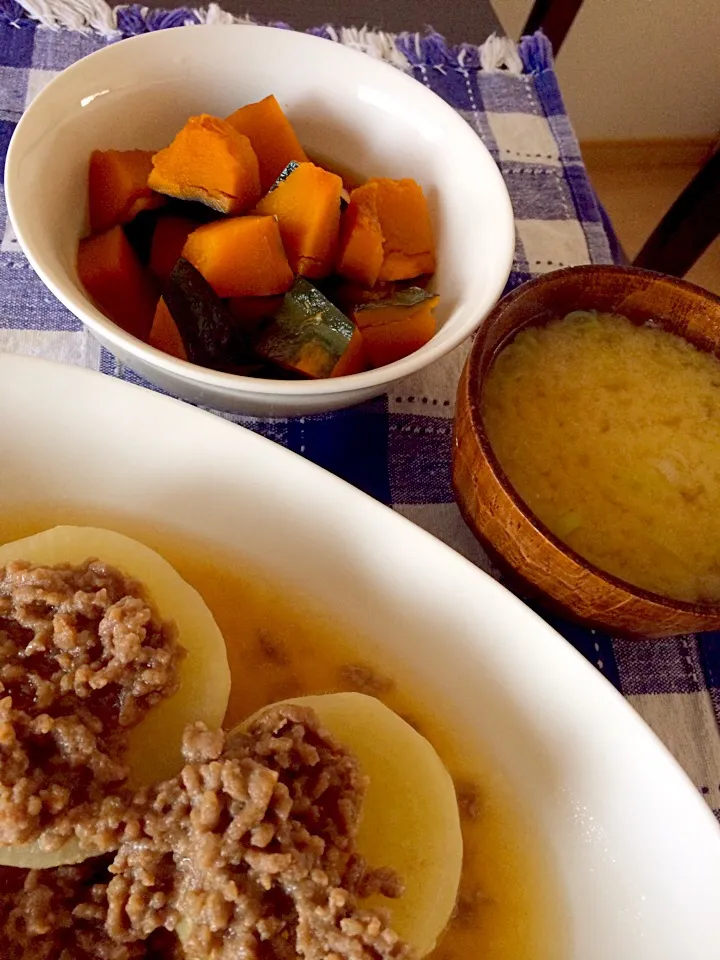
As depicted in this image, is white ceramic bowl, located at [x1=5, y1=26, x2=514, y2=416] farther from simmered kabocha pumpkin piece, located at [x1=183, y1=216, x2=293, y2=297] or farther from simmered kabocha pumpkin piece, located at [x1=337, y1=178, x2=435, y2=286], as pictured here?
simmered kabocha pumpkin piece, located at [x1=183, y1=216, x2=293, y2=297]

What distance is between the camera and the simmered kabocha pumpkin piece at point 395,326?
1.24 m

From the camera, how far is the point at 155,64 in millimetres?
1360

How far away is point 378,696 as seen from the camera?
1.19 m

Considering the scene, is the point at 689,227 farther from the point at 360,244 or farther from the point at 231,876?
the point at 231,876

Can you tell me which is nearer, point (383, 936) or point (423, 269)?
point (383, 936)

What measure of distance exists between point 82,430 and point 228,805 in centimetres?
57

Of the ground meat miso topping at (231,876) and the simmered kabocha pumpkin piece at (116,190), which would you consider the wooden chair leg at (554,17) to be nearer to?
the simmered kabocha pumpkin piece at (116,190)

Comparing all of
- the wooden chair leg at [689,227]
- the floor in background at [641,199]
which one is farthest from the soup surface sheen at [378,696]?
the floor in background at [641,199]

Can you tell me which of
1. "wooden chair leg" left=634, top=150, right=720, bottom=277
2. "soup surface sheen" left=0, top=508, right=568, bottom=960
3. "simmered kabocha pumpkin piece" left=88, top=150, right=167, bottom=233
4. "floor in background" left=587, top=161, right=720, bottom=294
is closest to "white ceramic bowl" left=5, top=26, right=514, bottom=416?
"simmered kabocha pumpkin piece" left=88, top=150, right=167, bottom=233

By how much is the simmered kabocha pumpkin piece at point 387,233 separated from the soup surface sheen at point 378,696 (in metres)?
0.50

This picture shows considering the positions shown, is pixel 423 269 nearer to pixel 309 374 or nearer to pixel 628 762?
pixel 309 374

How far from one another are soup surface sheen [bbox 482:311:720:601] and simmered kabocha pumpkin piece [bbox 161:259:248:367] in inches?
15.4

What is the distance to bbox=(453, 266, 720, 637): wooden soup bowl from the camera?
102 cm

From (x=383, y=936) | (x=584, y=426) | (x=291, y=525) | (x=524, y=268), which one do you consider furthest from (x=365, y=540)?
(x=524, y=268)
